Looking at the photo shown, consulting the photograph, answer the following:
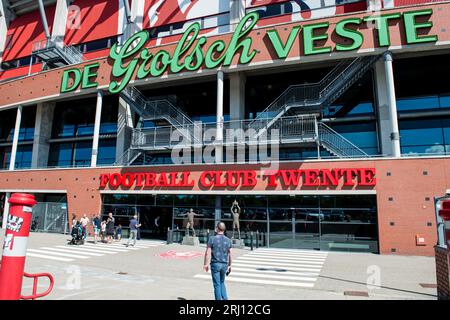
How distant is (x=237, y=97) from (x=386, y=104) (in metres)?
10.2

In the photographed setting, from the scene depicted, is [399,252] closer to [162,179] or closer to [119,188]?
[162,179]

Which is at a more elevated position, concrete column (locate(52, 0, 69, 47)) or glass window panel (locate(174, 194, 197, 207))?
concrete column (locate(52, 0, 69, 47))

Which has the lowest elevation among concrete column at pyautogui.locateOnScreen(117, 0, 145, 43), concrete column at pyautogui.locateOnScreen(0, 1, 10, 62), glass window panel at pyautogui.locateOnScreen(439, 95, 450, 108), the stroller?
the stroller

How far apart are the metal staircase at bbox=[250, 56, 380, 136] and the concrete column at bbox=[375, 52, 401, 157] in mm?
1068

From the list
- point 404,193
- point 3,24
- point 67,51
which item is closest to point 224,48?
point 404,193

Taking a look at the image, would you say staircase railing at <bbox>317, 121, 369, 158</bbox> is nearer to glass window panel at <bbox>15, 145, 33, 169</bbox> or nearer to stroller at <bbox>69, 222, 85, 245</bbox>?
stroller at <bbox>69, 222, 85, 245</bbox>

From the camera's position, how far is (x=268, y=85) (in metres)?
25.8

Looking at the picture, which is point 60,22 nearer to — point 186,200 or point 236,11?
point 236,11

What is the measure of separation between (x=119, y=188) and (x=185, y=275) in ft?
49.8

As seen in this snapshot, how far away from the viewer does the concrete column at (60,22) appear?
34.9 meters

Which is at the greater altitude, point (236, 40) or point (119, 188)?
point (236, 40)

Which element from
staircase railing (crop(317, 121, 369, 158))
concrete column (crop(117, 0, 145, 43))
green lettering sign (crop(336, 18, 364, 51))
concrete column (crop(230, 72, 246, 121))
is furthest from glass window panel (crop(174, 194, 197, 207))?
concrete column (crop(117, 0, 145, 43))

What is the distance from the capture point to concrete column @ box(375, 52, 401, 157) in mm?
19484
